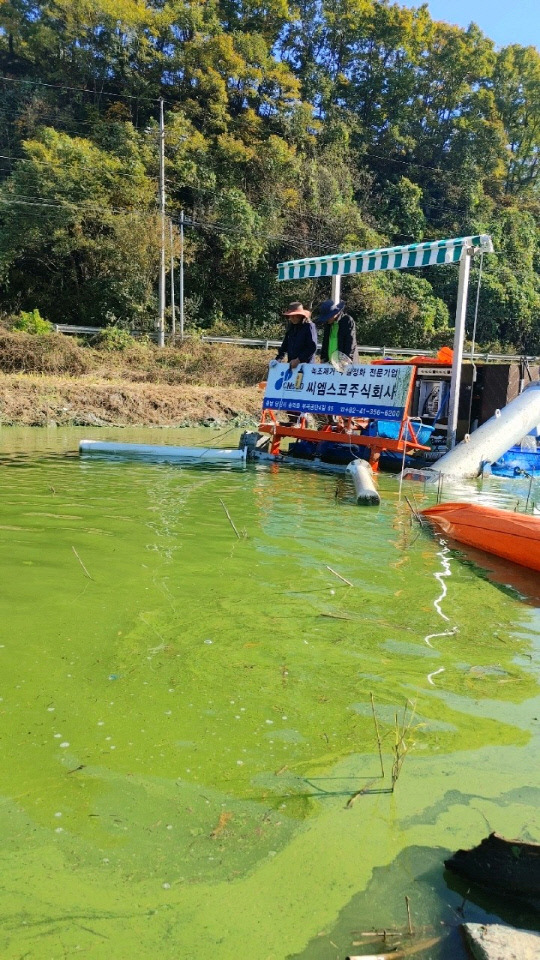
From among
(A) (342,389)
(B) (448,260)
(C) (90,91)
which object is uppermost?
(C) (90,91)

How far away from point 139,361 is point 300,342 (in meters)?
17.1

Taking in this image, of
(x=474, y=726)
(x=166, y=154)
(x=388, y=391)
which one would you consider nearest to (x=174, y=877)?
(x=474, y=726)

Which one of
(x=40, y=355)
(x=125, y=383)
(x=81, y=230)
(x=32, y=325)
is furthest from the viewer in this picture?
(x=81, y=230)

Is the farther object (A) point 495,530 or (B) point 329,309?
(B) point 329,309

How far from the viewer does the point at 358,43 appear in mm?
53094

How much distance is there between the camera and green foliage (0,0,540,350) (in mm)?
34031

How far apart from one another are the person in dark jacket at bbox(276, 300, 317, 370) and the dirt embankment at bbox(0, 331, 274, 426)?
9126mm

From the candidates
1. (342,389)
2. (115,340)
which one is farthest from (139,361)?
(342,389)

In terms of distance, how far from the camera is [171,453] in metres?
11.7

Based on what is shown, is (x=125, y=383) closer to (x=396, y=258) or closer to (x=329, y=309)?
(x=329, y=309)

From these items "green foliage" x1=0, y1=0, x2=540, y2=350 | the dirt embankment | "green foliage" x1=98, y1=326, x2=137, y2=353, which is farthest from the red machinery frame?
"green foliage" x1=0, y1=0, x2=540, y2=350

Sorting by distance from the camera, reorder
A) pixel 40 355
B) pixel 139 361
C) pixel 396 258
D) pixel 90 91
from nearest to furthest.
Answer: pixel 396 258 < pixel 40 355 < pixel 139 361 < pixel 90 91

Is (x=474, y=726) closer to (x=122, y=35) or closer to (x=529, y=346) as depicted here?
(x=529, y=346)

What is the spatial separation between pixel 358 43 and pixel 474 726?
6250cm
